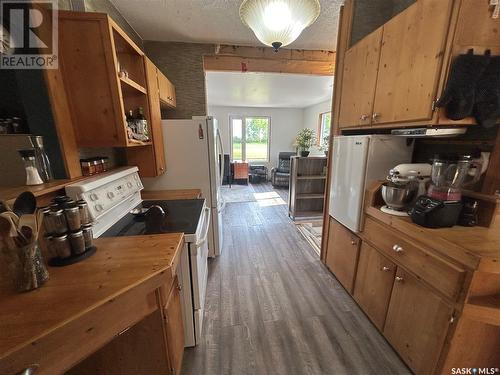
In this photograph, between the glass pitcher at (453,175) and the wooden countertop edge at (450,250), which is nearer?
the wooden countertop edge at (450,250)

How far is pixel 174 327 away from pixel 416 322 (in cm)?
137

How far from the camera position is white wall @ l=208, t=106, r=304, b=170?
6.69 metres

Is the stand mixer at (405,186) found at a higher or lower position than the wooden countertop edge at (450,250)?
higher

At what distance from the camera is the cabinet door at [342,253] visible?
1790mm

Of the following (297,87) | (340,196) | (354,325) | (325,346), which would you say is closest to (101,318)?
(325,346)

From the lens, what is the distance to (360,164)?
1605 millimetres

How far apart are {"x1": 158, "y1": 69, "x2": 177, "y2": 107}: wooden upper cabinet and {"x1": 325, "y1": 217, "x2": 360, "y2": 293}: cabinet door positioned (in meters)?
2.15

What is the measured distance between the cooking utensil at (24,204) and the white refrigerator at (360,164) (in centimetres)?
189

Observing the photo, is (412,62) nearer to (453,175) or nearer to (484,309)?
(453,175)

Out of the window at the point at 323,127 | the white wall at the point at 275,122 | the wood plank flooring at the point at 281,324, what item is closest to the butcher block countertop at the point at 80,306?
the wood plank flooring at the point at 281,324

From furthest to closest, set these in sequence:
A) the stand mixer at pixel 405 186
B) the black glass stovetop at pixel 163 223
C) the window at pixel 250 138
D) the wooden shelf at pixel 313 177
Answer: the window at pixel 250 138 < the wooden shelf at pixel 313 177 < the stand mixer at pixel 405 186 < the black glass stovetop at pixel 163 223

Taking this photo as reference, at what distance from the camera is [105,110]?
4.03 feet

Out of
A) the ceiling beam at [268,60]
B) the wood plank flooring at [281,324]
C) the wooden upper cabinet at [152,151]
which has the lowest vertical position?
the wood plank flooring at [281,324]

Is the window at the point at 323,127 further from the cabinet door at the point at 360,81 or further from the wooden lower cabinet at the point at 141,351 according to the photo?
the wooden lower cabinet at the point at 141,351
